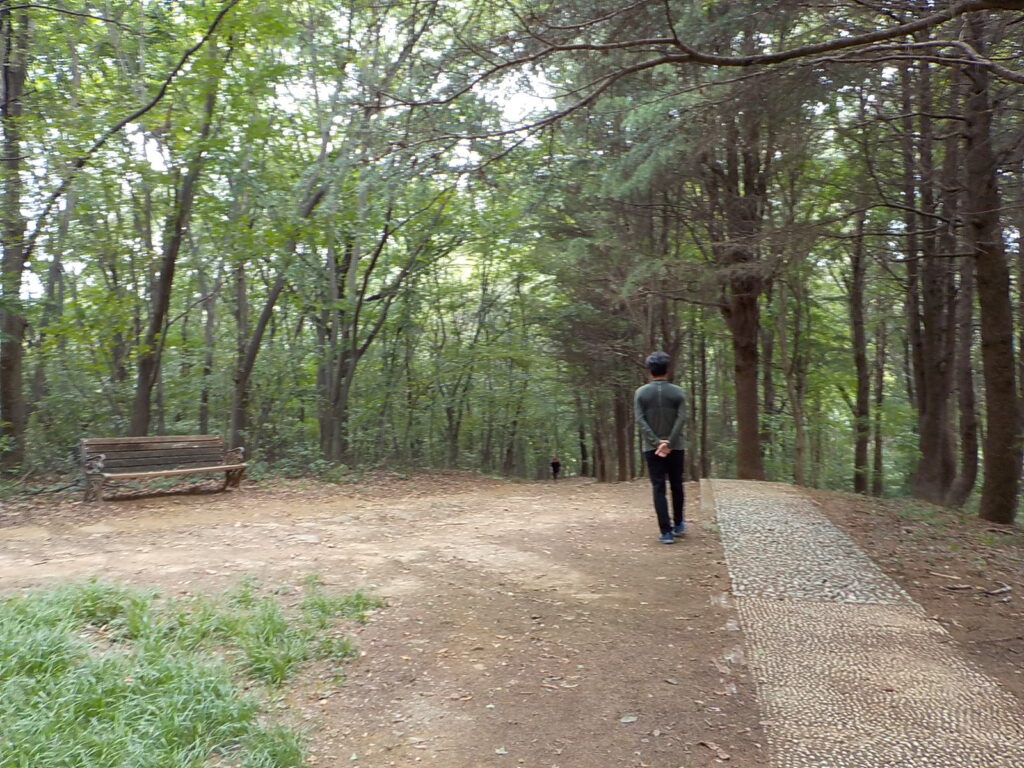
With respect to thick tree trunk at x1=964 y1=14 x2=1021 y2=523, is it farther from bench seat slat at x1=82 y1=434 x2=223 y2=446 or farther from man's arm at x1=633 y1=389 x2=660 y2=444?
bench seat slat at x1=82 y1=434 x2=223 y2=446

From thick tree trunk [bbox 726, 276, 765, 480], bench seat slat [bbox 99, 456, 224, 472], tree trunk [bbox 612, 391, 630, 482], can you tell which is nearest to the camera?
bench seat slat [bbox 99, 456, 224, 472]

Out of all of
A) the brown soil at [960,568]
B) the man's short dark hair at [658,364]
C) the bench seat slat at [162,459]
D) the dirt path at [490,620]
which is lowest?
the dirt path at [490,620]

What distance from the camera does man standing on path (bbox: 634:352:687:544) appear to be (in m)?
6.44

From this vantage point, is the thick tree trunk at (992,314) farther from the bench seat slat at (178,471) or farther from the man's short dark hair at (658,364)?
the bench seat slat at (178,471)

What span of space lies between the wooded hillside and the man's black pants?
2547mm

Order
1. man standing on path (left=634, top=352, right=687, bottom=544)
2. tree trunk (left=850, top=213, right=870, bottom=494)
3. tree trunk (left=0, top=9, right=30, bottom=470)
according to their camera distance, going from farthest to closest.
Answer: tree trunk (left=850, top=213, right=870, bottom=494)
tree trunk (left=0, top=9, right=30, bottom=470)
man standing on path (left=634, top=352, right=687, bottom=544)

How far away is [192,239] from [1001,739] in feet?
47.4

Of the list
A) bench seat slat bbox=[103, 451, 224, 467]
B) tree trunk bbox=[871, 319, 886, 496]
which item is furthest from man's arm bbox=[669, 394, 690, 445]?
tree trunk bbox=[871, 319, 886, 496]

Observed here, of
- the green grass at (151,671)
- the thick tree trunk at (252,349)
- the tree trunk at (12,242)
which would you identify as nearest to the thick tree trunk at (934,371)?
the thick tree trunk at (252,349)

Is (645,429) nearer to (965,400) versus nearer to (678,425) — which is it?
(678,425)

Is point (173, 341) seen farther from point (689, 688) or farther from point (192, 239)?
point (689, 688)

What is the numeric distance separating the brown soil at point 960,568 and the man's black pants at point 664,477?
5.67 ft

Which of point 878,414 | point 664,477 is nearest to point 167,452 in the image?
point 664,477

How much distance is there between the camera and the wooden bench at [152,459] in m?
9.25
